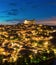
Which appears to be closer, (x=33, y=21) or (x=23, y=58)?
(x=23, y=58)

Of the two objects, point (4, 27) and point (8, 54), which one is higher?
point (4, 27)

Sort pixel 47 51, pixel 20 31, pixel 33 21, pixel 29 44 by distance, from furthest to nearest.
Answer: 1. pixel 33 21
2. pixel 20 31
3. pixel 29 44
4. pixel 47 51

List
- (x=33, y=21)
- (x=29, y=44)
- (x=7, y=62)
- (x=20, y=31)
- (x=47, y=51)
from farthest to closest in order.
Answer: (x=33, y=21)
(x=20, y=31)
(x=29, y=44)
(x=47, y=51)
(x=7, y=62)

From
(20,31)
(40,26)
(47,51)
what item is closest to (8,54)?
(47,51)

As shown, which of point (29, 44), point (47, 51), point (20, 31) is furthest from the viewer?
point (20, 31)

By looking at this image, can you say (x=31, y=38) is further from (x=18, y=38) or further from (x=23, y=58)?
(x=23, y=58)

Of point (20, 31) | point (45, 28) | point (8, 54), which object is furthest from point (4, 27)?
point (8, 54)

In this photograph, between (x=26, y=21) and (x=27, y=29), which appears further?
(x=26, y=21)

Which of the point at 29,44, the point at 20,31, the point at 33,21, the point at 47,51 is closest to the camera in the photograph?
the point at 47,51

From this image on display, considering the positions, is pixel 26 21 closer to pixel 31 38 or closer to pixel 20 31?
pixel 20 31
